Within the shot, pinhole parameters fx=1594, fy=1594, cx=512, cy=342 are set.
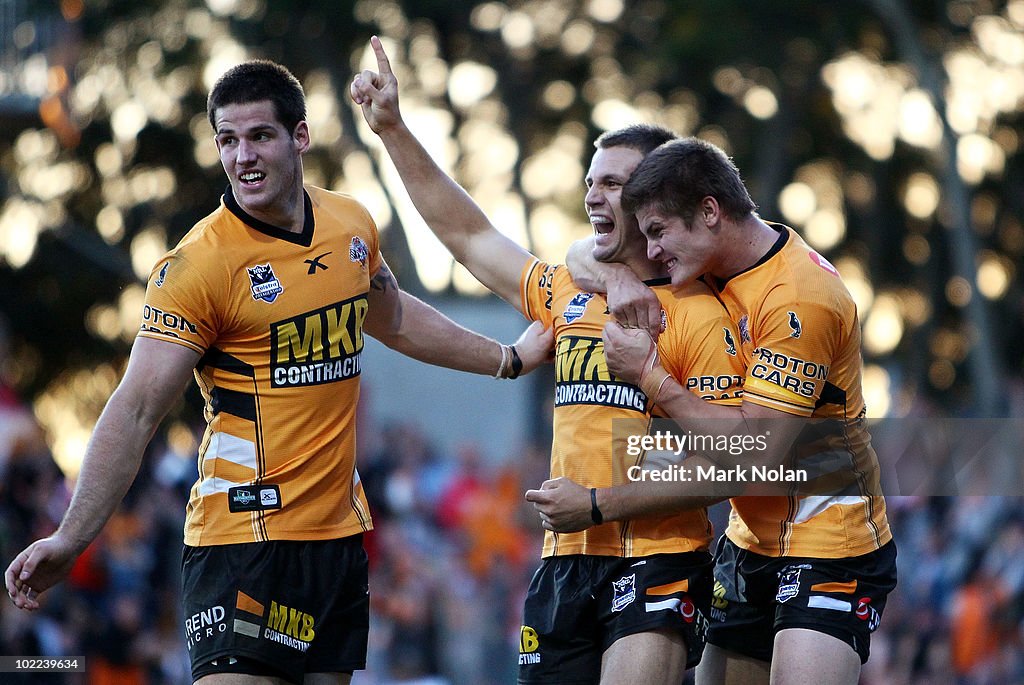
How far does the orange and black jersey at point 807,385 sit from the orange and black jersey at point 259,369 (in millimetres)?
1641

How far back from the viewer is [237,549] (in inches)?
245

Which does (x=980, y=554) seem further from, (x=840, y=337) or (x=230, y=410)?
(x=230, y=410)

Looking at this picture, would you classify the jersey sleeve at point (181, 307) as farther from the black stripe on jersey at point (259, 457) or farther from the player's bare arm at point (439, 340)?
the player's bare arm at point (439, 340)

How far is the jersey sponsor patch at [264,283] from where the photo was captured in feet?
20.4

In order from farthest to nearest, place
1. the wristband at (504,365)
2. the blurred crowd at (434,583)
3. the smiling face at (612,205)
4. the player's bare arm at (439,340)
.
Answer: the blurred crowd at (434,583)
the wristband at (504,365)
the player's bare arm at (439,340)
the smiling face at (612,205)

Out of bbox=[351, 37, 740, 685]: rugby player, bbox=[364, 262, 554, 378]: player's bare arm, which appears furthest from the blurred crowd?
bbox=[351, 37, 740, 685]: rugby player

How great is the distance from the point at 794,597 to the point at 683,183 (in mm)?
1692

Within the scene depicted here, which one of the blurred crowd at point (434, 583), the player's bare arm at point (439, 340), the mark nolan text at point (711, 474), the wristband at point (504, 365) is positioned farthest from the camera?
the blurred crowd at point (434, 583)

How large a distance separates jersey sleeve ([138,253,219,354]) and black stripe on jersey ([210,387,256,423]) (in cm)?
23

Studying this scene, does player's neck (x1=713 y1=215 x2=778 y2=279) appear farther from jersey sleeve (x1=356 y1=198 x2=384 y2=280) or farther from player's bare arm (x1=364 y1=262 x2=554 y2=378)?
jersey sleeve (x1=356 y1=198 x2=384 y2=280)

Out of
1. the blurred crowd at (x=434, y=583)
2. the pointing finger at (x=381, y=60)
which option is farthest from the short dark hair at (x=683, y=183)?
the blurred crowd at (x=434, y=583)

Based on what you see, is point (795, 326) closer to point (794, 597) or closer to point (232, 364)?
point (794, 597)

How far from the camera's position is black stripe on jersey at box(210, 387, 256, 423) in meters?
6.26

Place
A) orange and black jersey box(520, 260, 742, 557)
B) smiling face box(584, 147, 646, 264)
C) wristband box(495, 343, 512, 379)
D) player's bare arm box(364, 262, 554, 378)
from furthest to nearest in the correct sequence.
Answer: wristband box(495, 343, 512, 379), player's bare arm box(364, 262, 554, 378), smiling face box(584, 147, 646, 264), orange and black jersey box(520, 260, 742, 557)
